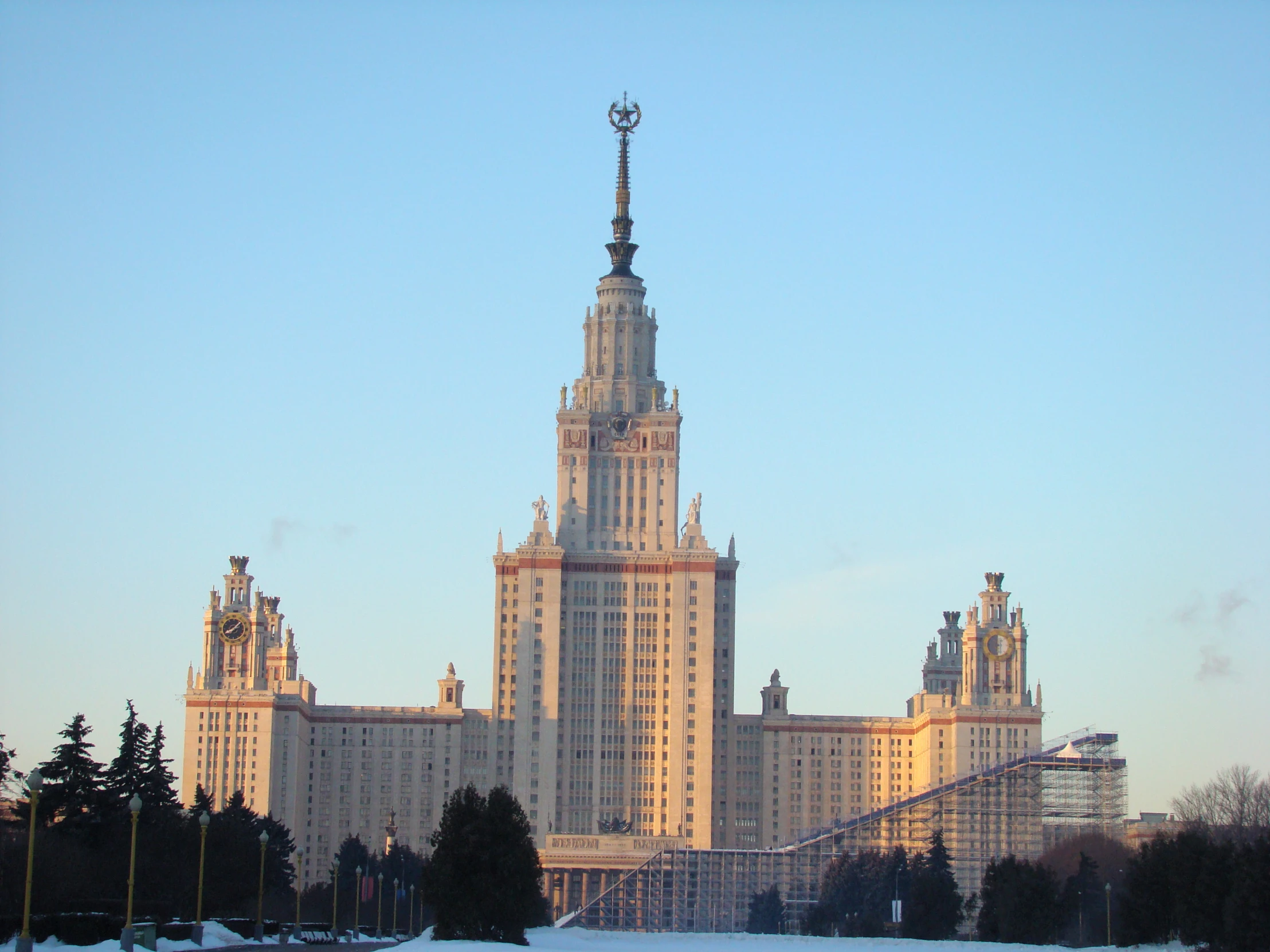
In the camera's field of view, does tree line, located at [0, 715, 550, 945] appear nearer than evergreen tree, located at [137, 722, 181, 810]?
Yes

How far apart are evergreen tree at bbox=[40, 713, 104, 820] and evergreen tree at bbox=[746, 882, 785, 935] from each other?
7596 cm

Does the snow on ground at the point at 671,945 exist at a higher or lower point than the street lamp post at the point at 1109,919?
lower

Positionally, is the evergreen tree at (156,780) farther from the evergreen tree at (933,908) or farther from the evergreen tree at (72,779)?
the evergreen tree at (933,908)

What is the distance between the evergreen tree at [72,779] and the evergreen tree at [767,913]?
2991 inches

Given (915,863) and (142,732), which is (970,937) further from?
(142,732)

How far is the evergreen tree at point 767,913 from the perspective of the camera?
191 metres

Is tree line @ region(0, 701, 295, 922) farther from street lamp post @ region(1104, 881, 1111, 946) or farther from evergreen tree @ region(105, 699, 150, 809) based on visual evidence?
street lamp post @ region(1104, 881, 1111, 946)

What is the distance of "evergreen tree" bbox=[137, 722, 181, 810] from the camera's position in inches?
5295

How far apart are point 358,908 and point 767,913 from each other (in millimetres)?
48843

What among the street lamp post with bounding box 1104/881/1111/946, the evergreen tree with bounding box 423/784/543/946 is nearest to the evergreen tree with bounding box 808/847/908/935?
the street lamp post with bounding box 1104/881/1111/946

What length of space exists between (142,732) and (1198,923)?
6811cm

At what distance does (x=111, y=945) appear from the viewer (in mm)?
89500

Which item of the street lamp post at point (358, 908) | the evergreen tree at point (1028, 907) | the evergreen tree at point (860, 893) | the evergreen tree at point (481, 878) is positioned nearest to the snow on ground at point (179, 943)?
the evergreen tree at point (481, 878)

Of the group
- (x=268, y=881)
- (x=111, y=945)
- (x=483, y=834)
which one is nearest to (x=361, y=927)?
(x=268, y=881)
